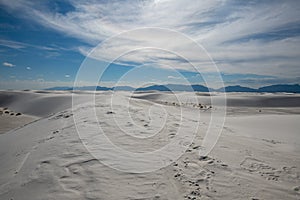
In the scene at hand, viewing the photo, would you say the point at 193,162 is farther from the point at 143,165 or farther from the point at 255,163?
the point at 255,163

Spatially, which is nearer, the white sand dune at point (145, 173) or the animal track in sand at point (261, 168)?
the white sand dune at point (145, 173)

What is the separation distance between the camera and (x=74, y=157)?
4344 mm

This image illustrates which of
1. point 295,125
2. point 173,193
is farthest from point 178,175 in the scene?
point 295,125

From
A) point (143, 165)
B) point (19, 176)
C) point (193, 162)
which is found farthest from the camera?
point (193, 162)

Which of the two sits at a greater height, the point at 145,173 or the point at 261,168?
the point at 145,173

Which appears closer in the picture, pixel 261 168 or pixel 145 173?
pixel 145 173

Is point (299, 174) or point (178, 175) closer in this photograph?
point (178, 175)

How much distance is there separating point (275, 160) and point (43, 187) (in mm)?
5421

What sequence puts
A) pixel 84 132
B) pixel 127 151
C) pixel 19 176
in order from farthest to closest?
1. pixel 84 132
2. pixel 127 151
3. pixel 19 176

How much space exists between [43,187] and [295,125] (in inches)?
511

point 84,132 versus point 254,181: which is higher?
point 84,132

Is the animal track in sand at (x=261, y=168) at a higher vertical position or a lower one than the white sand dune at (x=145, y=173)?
lower

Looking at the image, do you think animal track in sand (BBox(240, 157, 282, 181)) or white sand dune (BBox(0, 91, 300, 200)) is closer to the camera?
white sand dune (BBox(0, 91, 300, 200))

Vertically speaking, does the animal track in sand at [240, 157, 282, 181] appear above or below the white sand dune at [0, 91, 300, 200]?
below
